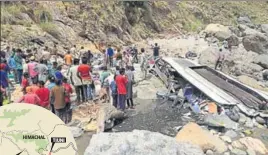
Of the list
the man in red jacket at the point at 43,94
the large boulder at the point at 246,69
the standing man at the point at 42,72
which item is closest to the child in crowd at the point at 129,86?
the standing man at the point at 42,72

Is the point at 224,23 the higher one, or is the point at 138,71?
the point at 224,23

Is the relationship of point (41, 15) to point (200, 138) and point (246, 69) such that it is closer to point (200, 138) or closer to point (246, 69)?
point (246, 69)

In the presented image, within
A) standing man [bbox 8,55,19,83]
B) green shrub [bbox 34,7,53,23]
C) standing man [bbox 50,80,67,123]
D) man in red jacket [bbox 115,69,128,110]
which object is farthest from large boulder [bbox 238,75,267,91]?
green shrub [bbox 34,7,53,23]

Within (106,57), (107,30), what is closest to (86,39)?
(107,30)

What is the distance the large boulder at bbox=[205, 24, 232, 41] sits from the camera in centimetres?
2497

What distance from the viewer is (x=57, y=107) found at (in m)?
8.93

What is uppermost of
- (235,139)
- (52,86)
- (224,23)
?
(224,23)

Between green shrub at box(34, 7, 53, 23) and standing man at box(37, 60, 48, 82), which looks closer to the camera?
standing man at box(37, 60, 48, 82)

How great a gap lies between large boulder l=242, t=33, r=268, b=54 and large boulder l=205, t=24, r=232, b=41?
18.1ft

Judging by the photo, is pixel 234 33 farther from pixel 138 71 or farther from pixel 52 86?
pixel 52 86

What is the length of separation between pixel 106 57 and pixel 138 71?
129 cm

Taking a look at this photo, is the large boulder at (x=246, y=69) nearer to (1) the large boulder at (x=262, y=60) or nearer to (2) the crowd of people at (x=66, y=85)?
(1) the large boulder at (x=262, y=60)

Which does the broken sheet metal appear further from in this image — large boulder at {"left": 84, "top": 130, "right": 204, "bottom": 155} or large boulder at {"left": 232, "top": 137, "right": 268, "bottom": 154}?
large boulder at {"left": 84, "top": 130, "right": 204, "bottom": 155}

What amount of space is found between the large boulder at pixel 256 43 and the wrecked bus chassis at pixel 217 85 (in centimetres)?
402
